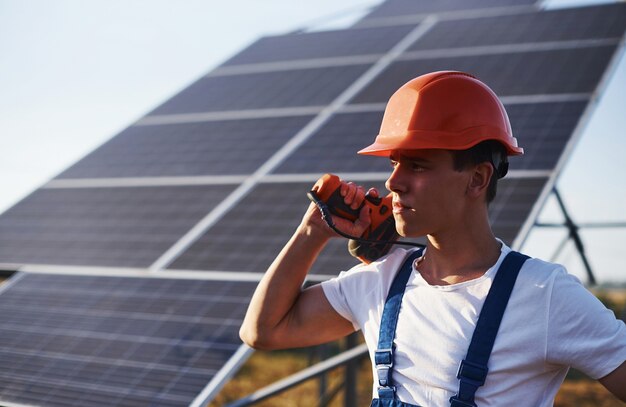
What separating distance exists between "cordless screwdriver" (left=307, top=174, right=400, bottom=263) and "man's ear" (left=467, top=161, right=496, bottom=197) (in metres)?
0.35

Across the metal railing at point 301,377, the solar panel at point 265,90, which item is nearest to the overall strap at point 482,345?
the metal railing at point 301,377

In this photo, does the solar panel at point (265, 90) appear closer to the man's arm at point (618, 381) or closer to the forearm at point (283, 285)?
the forearm at point (283, 285)

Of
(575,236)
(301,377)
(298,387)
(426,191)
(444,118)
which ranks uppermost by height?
(444,118)

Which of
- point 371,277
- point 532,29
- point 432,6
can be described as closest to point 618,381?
point 371,277

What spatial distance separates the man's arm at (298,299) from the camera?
266cm

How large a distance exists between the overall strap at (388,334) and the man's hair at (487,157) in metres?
0.36

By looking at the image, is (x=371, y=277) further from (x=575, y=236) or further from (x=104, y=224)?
(x=575, y=236)

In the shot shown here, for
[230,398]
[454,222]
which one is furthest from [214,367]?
[230,398]

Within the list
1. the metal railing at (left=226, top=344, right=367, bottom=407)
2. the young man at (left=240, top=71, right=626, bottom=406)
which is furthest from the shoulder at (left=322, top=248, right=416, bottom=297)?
the metal railing at (left=226, top=344, right=367, bottom=407)

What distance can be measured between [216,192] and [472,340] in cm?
508

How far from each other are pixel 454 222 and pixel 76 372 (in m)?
3.32

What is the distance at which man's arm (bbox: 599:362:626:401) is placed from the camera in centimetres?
210

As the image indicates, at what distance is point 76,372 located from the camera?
5.02 meters

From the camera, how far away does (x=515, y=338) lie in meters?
2.17
